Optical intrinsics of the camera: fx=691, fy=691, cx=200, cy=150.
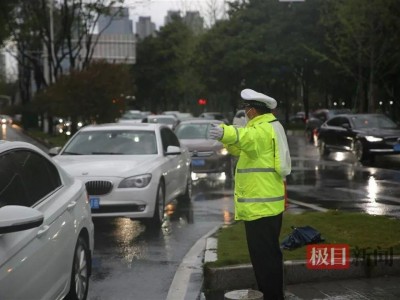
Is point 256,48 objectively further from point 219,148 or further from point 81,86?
point 219,148

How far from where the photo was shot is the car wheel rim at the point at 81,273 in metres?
5.66

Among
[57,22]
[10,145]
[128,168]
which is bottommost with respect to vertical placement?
[128,168]

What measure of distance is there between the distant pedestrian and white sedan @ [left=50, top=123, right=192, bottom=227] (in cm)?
413

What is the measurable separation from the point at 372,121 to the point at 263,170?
17225 millimetres

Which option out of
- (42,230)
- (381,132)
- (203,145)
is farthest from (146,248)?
(381,132)

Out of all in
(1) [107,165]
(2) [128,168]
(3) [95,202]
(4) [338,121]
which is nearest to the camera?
(3) [95,202]

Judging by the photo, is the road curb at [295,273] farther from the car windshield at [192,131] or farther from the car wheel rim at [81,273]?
the car windshield at [192,131]

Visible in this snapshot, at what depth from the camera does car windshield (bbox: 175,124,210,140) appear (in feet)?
61.1

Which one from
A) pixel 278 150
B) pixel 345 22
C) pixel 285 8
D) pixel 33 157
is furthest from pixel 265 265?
pixel 285 8

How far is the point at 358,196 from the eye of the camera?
13.0 meters

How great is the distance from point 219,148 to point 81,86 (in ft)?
44.5

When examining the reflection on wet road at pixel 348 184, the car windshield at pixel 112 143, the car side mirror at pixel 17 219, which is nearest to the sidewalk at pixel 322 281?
the car side mirror at pixel 17 219

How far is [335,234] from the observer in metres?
7.99

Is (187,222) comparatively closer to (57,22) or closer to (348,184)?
(348,184)
